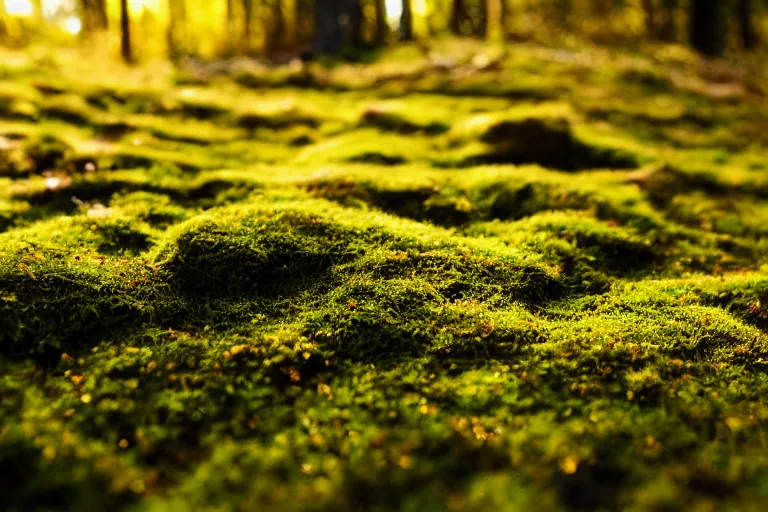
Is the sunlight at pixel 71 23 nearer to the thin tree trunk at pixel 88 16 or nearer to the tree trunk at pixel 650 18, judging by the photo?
the thin tree trunk at pixel 88 16

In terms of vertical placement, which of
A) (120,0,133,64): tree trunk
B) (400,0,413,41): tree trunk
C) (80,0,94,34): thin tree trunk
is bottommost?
(120,0,133,64): tree trunk

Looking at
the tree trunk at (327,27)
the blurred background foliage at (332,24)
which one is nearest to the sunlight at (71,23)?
the blurred background foliage at (332,24)

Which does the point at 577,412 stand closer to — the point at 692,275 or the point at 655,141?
the point at 692,275

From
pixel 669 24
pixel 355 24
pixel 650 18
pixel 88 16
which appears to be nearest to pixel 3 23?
pixel 88 16

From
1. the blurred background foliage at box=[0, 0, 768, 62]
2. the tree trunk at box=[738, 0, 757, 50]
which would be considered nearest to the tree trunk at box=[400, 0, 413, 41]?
the blurred background foliage at box=[0, 0, 768, 62]

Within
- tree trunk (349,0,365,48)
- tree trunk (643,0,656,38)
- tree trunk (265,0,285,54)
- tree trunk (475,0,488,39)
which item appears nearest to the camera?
tree trunk (349,0,365,48)

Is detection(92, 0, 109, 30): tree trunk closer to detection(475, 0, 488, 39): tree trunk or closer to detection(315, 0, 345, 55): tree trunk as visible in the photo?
detection(315, 0, 345, 55): tree trunk
